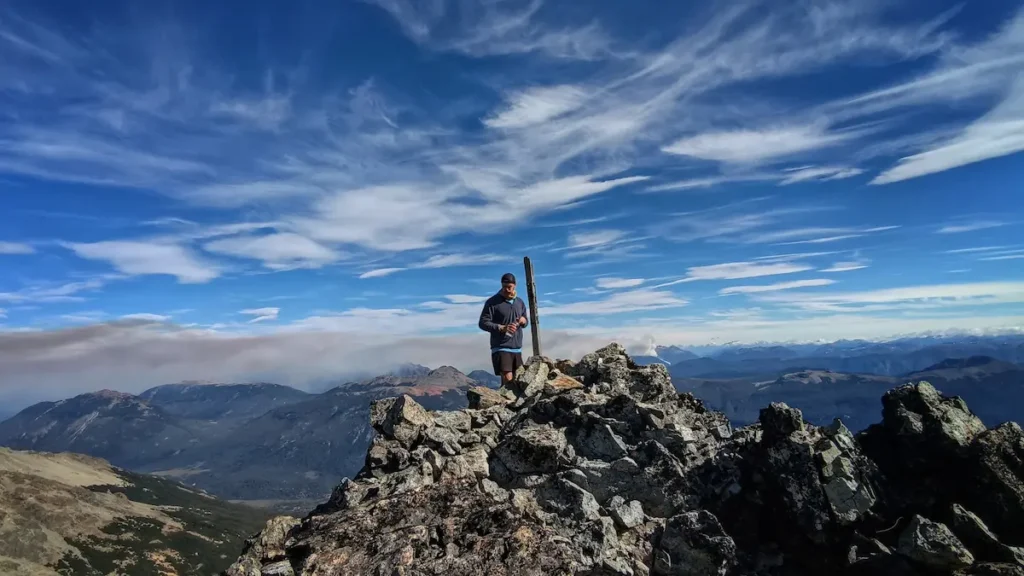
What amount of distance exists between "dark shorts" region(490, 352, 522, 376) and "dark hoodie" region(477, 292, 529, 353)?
1.13 feet

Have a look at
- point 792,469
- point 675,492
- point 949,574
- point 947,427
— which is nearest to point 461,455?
point 675,492

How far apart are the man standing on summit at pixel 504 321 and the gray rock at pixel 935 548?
56.9 ft

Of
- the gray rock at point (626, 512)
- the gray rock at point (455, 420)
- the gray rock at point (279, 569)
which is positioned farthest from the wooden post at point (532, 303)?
the gray rock at point (279, 569)

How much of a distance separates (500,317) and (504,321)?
0.29m

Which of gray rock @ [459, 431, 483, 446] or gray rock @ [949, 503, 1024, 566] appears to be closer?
gray rock @ [949, 503, 1024, 566]

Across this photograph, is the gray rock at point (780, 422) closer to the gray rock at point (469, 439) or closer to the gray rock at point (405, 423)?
the gray rock at point (469, 439)

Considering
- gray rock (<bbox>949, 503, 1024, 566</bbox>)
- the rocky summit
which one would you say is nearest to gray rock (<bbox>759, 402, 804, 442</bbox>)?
the rocky summit

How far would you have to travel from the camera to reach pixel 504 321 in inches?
1109

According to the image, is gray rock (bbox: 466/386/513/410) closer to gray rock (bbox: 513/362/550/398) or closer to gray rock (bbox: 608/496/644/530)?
gray rock (bbox: 513/362/550/398)

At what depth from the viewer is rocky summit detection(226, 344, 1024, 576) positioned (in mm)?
15336

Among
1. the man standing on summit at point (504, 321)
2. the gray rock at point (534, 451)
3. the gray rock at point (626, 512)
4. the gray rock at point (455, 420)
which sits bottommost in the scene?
the gray rock at point (626, 512)

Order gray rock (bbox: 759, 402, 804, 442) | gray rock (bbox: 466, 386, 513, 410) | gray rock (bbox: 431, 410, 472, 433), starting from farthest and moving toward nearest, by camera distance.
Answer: gray rock (bbox: 466, 386, 513, 410) < gray rock (bbox: 431, 410, 472, 433) < gray rock (bbox: 759, 402, 804, 442)

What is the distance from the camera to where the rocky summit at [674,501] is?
50.3 feet

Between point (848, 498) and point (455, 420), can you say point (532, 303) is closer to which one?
point (455, 420)
